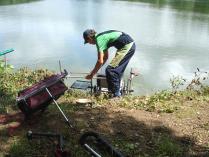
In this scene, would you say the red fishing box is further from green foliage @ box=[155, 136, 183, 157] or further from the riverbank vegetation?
green foliage @ box=[155, 136, 183, 157]

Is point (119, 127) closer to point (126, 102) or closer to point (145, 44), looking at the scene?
point (126, 102)

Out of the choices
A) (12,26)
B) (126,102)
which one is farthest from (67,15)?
(126,102)

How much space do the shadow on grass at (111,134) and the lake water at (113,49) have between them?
22.6 ft

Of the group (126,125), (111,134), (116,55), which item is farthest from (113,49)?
(111,134)

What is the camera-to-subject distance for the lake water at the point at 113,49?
16178 mm

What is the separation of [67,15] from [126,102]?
89.3 feet

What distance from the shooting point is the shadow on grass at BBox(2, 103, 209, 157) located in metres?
4.66

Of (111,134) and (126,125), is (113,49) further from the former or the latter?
(111,134)

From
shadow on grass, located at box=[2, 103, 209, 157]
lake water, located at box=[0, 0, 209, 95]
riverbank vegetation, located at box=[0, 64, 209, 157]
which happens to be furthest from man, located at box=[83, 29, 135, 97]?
lake water, located at box=[0, 0, 209, 95]

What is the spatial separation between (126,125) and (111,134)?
0.39 meters

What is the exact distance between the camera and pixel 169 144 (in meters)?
4.73

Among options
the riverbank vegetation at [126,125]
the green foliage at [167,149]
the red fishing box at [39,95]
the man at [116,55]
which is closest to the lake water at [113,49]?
the man at [116,55]

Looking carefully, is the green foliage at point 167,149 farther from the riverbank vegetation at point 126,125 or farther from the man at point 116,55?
the man at point 116,55

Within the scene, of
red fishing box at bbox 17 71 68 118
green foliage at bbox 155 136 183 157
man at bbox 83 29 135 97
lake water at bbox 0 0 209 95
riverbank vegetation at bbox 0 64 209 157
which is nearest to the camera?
green foliage at bbox 155 136 183 157
